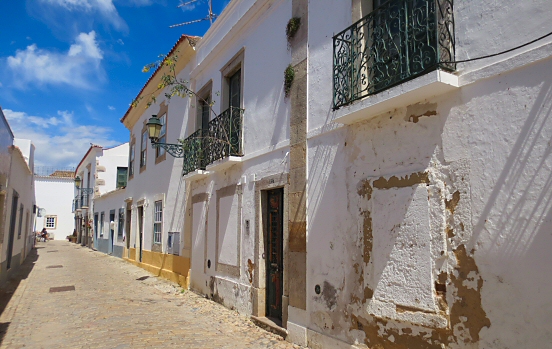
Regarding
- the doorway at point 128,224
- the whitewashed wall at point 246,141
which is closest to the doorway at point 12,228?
the doorway at point 128,224

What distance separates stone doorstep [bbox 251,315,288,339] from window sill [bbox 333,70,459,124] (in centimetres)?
296

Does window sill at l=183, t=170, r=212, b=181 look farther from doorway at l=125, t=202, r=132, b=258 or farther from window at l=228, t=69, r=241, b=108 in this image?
doorway at l=125, t=202, r=132, b=258

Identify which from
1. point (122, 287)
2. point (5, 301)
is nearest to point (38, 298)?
point (5, 301)

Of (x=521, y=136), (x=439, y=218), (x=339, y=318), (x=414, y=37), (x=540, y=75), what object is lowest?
(x=339, y=318)

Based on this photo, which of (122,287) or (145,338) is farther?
(122,287)

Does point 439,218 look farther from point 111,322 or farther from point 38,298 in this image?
point 38,298

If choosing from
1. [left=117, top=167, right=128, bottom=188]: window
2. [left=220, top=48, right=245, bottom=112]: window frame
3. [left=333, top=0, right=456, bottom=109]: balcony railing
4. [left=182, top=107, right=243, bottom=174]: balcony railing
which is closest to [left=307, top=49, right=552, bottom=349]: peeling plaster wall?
[left=333, top=0, right=456, bottom=109]: balcony railing

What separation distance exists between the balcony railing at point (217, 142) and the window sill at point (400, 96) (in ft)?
10.3

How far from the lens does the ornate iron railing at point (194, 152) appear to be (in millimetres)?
8969

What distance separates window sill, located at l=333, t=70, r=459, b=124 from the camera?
360 centimetres

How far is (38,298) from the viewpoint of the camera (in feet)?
29.2

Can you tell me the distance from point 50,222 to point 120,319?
3726cm

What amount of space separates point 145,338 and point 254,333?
150 centimetres

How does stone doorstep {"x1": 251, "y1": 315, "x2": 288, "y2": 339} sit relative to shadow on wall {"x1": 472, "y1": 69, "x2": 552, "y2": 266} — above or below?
below
